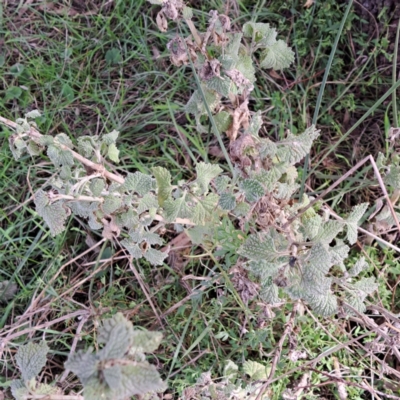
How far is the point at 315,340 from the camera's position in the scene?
5.53 ft

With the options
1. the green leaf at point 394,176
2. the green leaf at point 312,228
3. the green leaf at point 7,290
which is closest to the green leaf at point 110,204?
the green leaf at point 312,228

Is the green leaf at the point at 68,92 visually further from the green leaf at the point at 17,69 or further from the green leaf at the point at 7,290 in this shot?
the green leaf at the point at 7,290

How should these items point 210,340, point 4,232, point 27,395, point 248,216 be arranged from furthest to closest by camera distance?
point 4,232, point 210,340, point 248,216, point 27,395

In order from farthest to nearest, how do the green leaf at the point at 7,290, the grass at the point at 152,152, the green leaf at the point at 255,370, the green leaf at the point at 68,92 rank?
the green leaf at the point at 68,92 < the green leaf at the point at 7,290 < the grass at the point at 152,152 < the green leaf at the point at 255,370

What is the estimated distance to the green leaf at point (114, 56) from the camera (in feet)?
7.22

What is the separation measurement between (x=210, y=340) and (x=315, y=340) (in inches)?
14.0

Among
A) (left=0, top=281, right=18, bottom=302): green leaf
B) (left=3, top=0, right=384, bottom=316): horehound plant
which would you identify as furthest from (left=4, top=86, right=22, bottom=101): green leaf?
(left=3, top=0, right=384, bottom=316): horehound plant

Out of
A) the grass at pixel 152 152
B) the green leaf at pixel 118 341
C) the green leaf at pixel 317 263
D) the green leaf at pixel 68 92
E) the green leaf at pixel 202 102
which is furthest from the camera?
the green leaf at pixel 68 92

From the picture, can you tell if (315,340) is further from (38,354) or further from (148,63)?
(148,63)

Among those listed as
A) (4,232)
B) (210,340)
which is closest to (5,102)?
(4,232)

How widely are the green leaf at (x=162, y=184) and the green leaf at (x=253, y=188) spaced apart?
0.18 metres

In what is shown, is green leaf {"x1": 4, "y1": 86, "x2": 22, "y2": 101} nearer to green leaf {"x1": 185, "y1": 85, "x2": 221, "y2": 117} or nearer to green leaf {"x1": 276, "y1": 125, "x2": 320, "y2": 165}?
green leaf {"x1": 185, "y1": 85, "x2": 221, "y2": 117}

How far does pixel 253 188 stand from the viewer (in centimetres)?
116

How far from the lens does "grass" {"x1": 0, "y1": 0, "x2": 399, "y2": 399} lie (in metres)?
1.71
